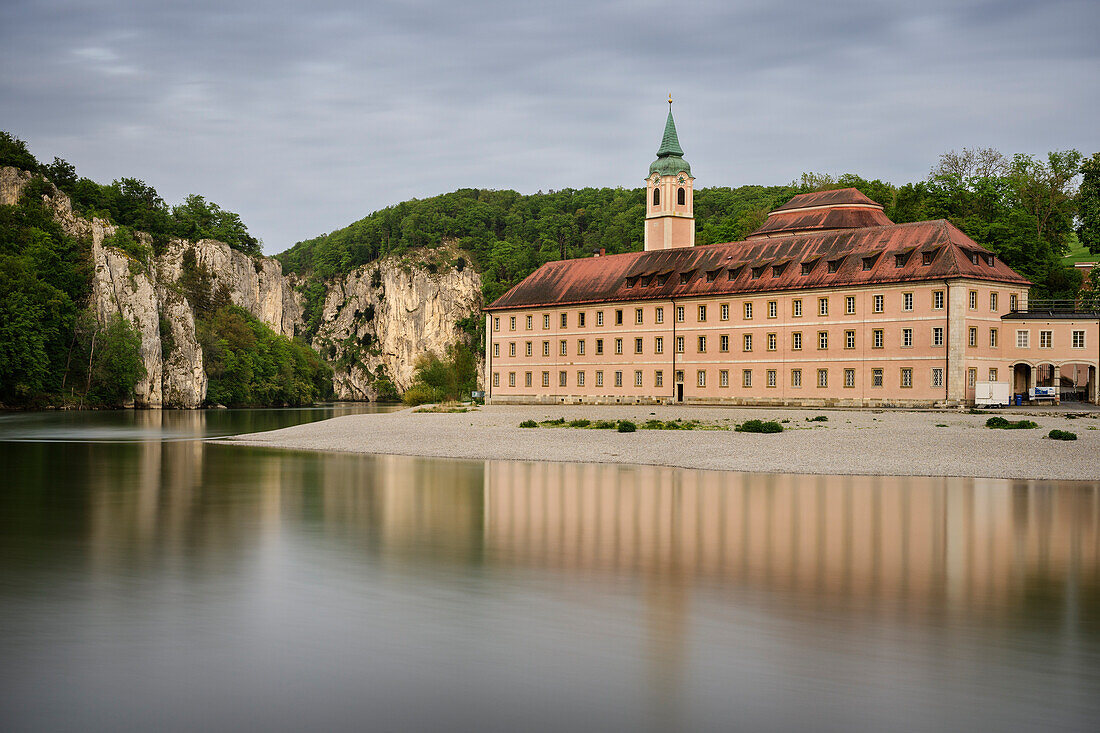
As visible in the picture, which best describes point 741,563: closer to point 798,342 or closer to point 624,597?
point 624,597

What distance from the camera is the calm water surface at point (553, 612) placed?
9.07m

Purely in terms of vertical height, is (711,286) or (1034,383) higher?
(711,286)

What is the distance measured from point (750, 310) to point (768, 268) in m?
3.42

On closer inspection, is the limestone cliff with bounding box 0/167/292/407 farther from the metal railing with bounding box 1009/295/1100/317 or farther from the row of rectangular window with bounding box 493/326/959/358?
the metal railing with bounding box 1009/295/1100/317

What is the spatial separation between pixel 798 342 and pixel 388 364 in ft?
411

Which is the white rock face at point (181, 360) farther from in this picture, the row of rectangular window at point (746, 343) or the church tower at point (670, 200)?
the church tower at point (670, 200)

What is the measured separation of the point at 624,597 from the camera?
13266 millimetres

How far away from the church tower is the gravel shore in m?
35.8

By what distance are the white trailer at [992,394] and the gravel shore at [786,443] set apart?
4605mm

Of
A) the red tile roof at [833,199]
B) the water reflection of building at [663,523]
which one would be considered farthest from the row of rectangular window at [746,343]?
the water reflection of building at [663,523]

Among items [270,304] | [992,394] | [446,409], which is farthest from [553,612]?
[270,304]

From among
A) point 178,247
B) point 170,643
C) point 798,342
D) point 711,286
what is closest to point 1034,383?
point 798,342

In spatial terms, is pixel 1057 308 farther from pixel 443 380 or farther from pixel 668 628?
pixel 668 628

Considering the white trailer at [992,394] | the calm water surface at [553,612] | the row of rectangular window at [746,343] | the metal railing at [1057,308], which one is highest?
the metal railing at [1057,308]
